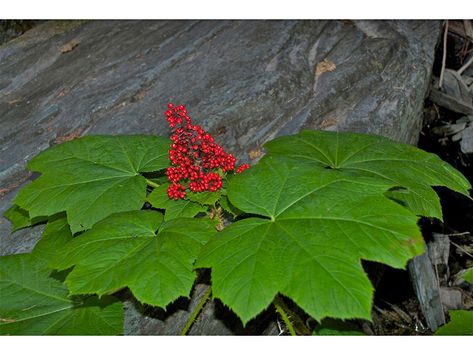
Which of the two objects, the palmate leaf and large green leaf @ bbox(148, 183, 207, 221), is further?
large green leaf @ bbox(148, 183, 207, 221)

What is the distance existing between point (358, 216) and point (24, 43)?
3.35 meters

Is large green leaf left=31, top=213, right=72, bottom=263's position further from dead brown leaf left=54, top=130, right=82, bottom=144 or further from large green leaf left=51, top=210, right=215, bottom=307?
dead brown leaf left=54, top=130, right=82, bottom=144

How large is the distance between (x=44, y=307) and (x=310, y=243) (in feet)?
3.28

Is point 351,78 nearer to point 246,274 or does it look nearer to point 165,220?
point 165,220

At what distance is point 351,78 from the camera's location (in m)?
3.76

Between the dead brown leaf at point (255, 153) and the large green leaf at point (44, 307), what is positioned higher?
the large green leaf at point (44, 307)

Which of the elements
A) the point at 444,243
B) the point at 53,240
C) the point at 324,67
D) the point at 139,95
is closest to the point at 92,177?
the point at 53,240

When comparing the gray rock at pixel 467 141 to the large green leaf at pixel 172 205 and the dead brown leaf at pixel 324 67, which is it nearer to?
the dead brown leaf at pixel 324 67

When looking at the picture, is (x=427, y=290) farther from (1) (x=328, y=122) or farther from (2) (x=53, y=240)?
(2) (x=53, y=240)

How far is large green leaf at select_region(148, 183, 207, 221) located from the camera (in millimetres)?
2137

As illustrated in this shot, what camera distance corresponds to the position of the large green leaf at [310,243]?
162 centimetres

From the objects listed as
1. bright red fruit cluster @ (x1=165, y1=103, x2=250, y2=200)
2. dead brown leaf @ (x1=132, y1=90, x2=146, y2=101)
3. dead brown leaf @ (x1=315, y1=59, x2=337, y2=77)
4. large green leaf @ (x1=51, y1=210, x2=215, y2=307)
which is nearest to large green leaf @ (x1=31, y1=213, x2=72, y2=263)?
large green leaf @ (x1=51, y1=210, x2=215, y2=307)

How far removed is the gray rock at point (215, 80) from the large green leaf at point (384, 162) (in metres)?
0.83

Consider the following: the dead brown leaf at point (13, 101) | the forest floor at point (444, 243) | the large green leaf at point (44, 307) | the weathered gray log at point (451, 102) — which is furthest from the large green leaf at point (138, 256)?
the weathered gray log at point (451, 102)
